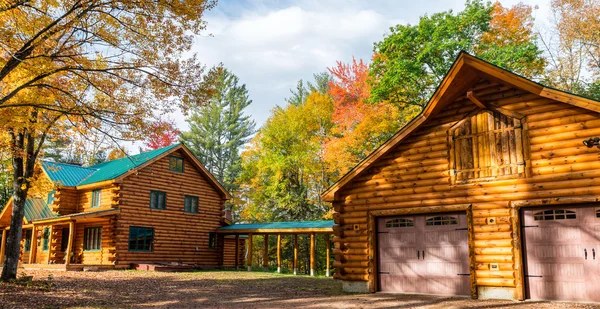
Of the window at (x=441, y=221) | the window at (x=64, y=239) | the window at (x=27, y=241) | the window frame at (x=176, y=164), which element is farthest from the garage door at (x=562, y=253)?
the window at (x=27, y=241)

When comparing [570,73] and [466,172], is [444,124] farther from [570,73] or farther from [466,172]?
[570,73]

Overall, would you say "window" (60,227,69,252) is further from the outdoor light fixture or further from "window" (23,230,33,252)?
the outdoor light fixture

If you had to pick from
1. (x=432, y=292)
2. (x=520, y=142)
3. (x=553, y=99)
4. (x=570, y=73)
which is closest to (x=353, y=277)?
(x=432, y=292)

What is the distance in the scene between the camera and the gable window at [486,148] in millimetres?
12312

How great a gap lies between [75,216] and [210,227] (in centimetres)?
897

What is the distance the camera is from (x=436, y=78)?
2727cm

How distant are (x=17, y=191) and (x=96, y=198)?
454 inches

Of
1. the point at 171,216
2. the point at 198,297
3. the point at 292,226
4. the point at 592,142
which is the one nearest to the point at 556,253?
the point at 592,142

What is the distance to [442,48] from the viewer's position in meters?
25.8

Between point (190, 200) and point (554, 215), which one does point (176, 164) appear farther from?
point (554, 215)

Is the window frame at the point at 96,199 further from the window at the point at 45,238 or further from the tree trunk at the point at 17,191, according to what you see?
the tree trunk at the point at 17,191

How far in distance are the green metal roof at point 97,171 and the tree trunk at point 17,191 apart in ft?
31.4

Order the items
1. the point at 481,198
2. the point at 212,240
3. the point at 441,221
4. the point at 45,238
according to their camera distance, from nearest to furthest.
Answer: the point at 481,198 → the point at 441,221 → the point at 45,238 → the point at 212,240

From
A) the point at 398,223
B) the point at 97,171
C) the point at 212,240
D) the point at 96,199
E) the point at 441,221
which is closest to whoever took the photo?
the point at 441,221
